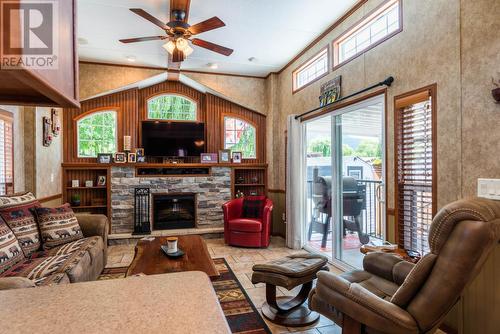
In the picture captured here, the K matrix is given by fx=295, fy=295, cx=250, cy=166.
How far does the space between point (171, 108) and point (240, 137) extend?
1.51 meters

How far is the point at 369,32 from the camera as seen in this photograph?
3377mm

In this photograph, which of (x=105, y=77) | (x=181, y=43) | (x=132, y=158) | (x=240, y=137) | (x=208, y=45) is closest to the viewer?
(x=181, y=43)

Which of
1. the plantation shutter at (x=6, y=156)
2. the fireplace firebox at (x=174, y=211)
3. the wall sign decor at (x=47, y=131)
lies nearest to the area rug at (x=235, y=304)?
the plantation shutter at (x=6, y=156)

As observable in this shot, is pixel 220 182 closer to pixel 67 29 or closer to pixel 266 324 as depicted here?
pixel 266 324

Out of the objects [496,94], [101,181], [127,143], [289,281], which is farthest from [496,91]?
[101,181]

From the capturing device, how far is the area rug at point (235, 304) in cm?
251

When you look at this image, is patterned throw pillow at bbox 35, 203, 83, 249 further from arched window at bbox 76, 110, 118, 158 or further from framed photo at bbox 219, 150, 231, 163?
framed photo at bbox 219, 150, 231, 163

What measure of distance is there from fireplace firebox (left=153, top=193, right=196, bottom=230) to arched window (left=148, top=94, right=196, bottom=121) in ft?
5.11

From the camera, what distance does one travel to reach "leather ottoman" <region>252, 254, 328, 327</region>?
2496mm

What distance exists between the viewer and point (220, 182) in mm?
5883

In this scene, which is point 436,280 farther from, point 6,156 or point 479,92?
point 6,156

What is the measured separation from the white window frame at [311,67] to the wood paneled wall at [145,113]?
1.27 m

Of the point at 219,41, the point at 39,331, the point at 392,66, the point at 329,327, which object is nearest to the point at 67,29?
the point at 39,331

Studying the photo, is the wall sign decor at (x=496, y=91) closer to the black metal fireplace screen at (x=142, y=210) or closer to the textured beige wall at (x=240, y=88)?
the textured beige wall at (x=240, y=88)
